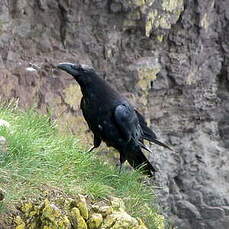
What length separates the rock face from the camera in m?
7.52

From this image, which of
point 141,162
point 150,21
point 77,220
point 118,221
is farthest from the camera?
point 150,21

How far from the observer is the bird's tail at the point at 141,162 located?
614 cm

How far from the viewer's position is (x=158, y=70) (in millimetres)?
8242

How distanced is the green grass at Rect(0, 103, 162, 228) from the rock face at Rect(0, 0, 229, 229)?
145 cm

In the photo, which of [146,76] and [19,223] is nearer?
[19,223]

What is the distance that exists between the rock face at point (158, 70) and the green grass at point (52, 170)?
1446mm

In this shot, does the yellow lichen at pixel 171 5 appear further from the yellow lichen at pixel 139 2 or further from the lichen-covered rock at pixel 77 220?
the lichen-covered rock at pixel 77 220

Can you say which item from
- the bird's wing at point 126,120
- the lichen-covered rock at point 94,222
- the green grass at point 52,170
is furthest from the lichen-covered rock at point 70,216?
the bird's wing at point 126,120

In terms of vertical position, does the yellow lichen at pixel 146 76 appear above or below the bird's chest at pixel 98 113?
below

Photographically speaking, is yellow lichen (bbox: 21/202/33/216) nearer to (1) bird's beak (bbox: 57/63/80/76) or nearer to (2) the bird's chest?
(2) the bird's chest

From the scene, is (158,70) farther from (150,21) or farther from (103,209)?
(103,209)

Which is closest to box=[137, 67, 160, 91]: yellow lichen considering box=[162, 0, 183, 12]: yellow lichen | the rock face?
the rock face

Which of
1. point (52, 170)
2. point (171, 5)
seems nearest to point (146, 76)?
point (171, 5)

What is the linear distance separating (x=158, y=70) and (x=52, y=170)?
3.31 meters
